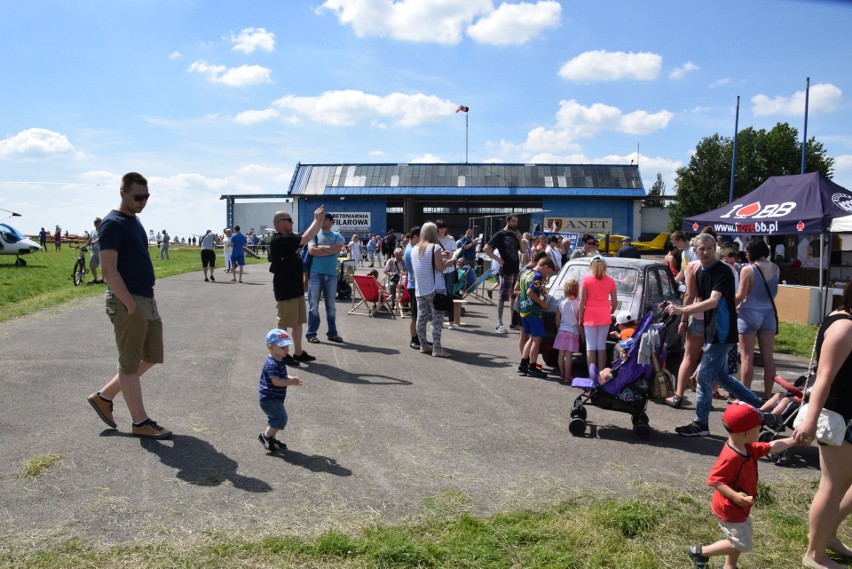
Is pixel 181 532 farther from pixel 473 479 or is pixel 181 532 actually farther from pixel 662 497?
pixel 662 497

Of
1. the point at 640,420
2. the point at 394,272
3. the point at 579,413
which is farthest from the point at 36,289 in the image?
the point at 640,420

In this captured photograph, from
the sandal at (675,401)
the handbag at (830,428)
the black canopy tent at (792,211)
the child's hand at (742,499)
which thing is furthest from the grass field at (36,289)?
the black canopy tent at (792,211)

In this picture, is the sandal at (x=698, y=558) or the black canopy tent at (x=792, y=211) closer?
the sandal at (x=698, y=558)

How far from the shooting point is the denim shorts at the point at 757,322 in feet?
24.5

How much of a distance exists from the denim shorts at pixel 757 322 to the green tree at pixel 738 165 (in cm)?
5236

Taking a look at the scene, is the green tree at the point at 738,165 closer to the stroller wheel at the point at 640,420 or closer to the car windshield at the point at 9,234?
the car windshield at the point at 9,234

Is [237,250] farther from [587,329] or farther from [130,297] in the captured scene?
[130,297]

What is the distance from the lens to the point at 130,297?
5.16m

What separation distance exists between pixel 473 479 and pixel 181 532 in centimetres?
208

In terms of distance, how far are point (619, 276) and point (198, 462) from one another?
6.44 metres

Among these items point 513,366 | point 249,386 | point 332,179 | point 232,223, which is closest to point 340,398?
point 249,386

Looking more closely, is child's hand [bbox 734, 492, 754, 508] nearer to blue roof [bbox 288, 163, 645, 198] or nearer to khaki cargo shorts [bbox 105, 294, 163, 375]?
khaki cargo shorts [bbox 105, 294, 163, 375]

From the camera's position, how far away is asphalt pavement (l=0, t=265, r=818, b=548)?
13.4 ft

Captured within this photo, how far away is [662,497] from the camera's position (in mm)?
4559
